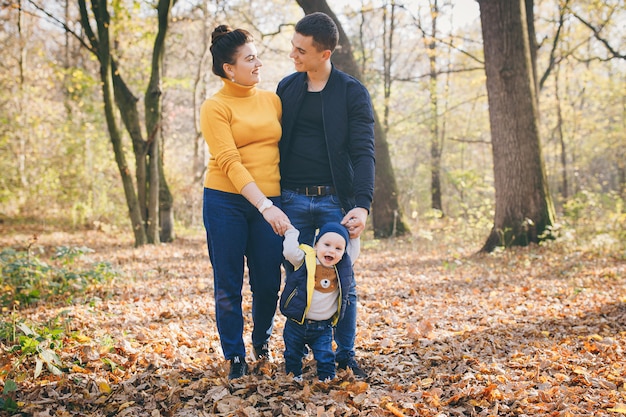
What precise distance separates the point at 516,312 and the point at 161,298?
394 centimetres

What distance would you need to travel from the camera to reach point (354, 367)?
3.33 metres

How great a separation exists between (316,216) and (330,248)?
35 centimetres

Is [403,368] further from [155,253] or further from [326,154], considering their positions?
[155,253]

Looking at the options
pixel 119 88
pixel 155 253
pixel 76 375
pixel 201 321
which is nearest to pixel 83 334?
pixel 76 375

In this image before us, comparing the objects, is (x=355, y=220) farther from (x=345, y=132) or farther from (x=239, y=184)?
(x=239, y=184)

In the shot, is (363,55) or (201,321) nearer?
(201,321)

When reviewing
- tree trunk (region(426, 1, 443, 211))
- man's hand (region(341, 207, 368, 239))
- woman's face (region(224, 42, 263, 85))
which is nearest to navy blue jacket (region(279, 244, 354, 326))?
man's hand (region(341, 207, 368, 239))

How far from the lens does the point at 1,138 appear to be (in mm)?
15195

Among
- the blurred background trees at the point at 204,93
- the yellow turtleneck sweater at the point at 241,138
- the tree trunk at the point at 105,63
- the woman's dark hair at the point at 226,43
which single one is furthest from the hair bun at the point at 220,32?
the blurred background trees at the point at 204,93

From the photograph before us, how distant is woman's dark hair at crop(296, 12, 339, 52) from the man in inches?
2.0

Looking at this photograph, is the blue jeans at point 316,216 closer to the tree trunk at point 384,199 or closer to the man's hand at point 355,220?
the man's hand at point 355,220

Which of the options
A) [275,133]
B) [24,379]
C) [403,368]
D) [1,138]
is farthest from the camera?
[1,138]

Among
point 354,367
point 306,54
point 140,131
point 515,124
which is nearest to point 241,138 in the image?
point 306,54

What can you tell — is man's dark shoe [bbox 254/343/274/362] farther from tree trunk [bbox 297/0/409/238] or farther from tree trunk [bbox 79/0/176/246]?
tree trunk [bbox 297/0/409/238]
